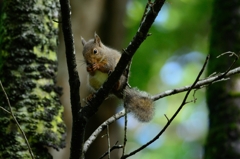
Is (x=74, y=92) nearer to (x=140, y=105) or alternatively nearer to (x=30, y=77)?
(x=140, y=105)

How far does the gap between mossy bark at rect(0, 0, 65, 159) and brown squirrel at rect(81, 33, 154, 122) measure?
0.32 m

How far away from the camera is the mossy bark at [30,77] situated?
264 cm

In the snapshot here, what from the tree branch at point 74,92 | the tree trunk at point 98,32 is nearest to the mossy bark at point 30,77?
the tree branch at point 74,92

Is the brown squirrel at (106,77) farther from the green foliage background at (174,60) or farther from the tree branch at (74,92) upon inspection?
the green foliage background at (174,60)

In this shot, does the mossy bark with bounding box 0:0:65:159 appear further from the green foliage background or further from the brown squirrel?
the green foliage background

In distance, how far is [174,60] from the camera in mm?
7883

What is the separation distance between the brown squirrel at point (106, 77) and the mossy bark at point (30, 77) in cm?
32

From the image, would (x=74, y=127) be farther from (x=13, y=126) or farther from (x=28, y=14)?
(x=28, y=14)

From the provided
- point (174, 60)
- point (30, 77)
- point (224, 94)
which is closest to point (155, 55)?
point (174, 60)

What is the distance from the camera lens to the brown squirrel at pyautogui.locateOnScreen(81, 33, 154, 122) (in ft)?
8.57

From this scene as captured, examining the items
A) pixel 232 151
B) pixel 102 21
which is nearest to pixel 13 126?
pixel 232 151

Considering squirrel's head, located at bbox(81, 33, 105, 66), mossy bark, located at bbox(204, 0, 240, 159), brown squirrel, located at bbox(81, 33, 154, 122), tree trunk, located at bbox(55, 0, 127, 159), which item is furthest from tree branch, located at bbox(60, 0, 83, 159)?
tree trunk, located at bbox(55, 0, 127, 159)

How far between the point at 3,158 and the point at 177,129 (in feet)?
22.8

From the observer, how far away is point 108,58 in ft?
10.4
